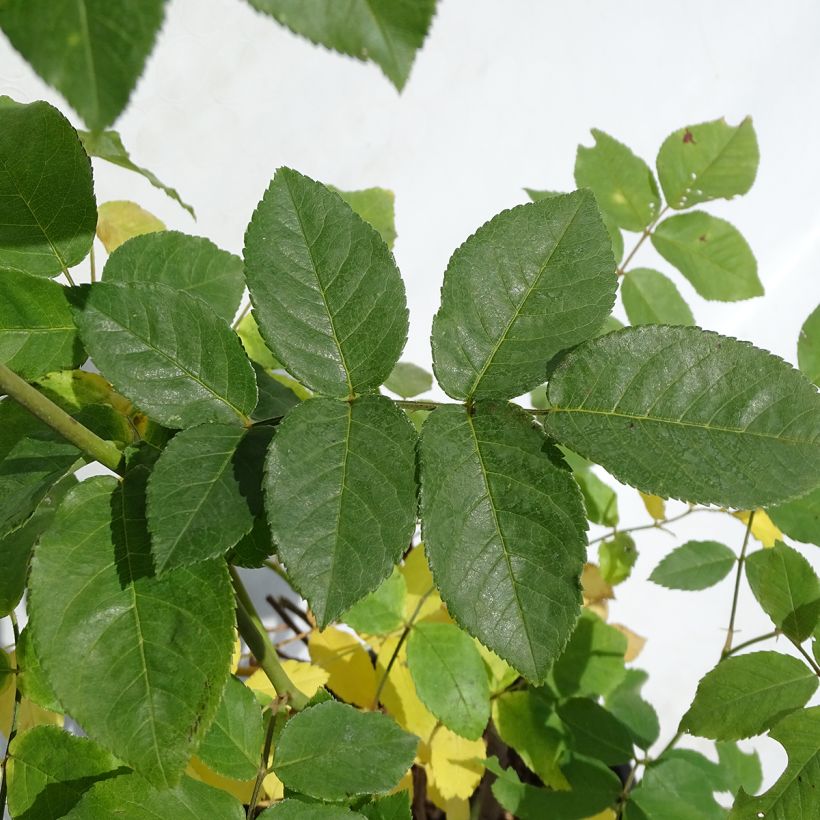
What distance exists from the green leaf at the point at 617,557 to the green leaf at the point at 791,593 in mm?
306

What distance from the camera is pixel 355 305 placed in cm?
42

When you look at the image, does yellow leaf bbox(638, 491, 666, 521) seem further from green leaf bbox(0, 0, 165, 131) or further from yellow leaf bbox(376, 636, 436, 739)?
green leaf bbox(0, 0, 165, 131)

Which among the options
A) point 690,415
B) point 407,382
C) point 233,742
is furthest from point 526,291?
point 407,382

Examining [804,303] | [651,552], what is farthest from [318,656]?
[804,303]

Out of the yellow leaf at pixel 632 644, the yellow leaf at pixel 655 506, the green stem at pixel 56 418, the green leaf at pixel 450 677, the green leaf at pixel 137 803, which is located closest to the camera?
the green stem at pixel 56 418

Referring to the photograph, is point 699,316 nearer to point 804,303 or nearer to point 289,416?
point 804,303

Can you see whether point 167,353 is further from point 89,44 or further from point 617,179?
point 617,179

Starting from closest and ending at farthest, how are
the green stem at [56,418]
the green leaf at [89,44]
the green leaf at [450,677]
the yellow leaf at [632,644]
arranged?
1. the green leaf at [89,44]
2. the green stem at [56,418]
3. the green leaf at [450,677]
4. the yellow leaf at [632,644]

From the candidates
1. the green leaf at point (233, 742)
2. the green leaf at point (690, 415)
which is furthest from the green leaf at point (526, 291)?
the green leaf at point (233, 742)

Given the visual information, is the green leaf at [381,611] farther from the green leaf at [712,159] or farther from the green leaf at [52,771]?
the green leaf at [712,159]

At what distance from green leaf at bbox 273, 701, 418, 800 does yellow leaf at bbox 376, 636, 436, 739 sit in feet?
0.89

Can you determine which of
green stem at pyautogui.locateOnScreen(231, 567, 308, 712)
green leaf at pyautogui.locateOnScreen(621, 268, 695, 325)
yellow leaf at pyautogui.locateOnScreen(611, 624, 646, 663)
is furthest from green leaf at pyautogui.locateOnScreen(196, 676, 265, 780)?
yellow leaf at pyautogui.locateOnScreen(611, 624, 646, 663)

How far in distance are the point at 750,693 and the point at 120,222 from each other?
642 mm

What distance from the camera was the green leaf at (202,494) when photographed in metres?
0.37
